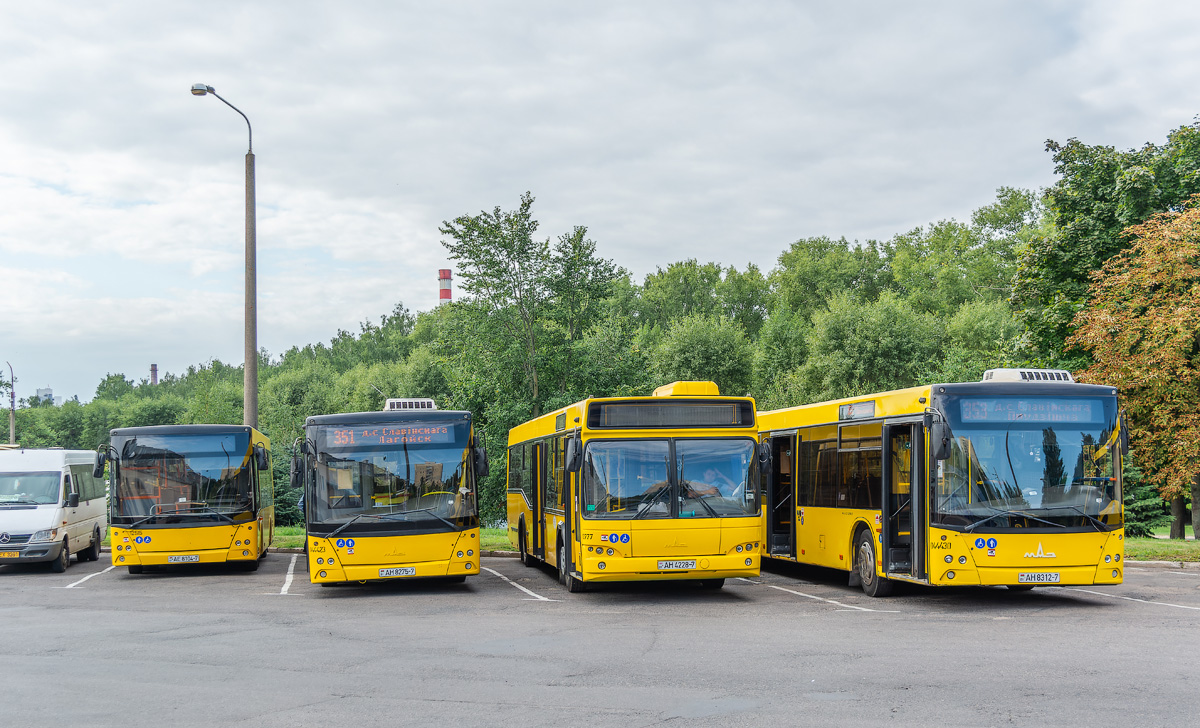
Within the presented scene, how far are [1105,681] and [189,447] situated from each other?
15894mm

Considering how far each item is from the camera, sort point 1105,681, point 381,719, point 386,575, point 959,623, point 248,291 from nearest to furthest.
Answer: point 381,719 < point 1105,681 < point 959,623 < point 386,575 < point 248,291

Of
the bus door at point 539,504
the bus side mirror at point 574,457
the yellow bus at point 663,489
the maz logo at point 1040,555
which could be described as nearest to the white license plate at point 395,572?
the yellow bus at point 663,489

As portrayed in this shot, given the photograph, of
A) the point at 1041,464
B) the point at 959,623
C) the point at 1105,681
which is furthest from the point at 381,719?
the point at 1041,464

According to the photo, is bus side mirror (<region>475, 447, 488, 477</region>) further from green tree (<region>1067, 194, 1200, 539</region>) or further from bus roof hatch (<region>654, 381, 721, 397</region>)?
green tree (<region>1067, 194, 1200, 539</region>)

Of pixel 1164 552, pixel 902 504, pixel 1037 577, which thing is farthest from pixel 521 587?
pixel 1164 552

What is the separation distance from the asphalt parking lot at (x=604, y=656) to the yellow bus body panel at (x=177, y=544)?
83.9 inches

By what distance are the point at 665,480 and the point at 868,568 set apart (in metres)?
3.30

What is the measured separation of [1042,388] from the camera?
13953mm

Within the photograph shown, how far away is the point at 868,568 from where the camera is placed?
50.6 ft

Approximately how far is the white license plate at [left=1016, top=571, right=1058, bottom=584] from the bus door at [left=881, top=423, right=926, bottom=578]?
A: 1.19m

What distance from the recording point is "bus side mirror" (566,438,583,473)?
48.8ft

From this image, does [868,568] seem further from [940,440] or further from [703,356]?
[703,356]

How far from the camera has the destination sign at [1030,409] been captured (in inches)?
539

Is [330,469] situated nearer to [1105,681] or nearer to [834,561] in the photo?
[834,561]
